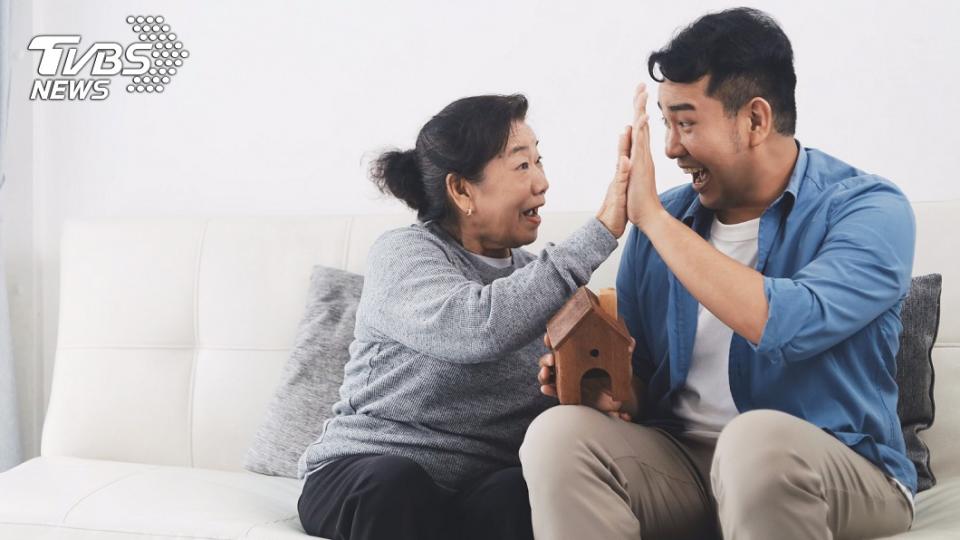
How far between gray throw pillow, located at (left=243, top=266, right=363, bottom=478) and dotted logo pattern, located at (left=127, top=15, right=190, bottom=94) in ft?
3.59

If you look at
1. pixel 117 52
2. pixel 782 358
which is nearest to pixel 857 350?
pixel 782 358

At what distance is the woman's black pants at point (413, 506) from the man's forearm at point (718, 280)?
1.33 feet

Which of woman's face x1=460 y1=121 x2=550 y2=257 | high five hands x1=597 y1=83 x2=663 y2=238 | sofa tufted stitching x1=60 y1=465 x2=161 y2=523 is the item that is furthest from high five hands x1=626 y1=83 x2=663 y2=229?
sofa tufted stitching x1=60 y1=465 x2=161 y2=523

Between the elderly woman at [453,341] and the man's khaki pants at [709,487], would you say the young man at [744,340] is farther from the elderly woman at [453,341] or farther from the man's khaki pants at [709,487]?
the elderly woman at [453,341]

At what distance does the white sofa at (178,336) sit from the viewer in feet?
7.78

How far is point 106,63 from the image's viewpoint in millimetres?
3107

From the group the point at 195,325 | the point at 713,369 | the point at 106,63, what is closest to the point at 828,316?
the point at 713,369

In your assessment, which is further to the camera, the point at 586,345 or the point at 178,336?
the point at 178,336

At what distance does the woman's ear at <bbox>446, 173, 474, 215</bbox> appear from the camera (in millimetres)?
1934

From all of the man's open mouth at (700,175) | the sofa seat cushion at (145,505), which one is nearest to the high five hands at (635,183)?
the man's open mouth at (700,175)

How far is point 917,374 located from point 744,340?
16.6 inches

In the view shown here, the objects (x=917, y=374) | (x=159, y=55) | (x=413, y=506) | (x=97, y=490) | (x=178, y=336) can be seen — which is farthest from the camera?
(x=159, y=55)

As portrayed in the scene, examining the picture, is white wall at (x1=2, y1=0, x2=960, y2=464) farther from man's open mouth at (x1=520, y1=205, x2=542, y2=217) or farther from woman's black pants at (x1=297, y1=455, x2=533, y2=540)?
woman's black pants at (x1=297, y1=455, x2=533, y2=540)

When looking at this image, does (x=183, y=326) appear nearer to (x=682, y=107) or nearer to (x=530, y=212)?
(x=530, y=212)
